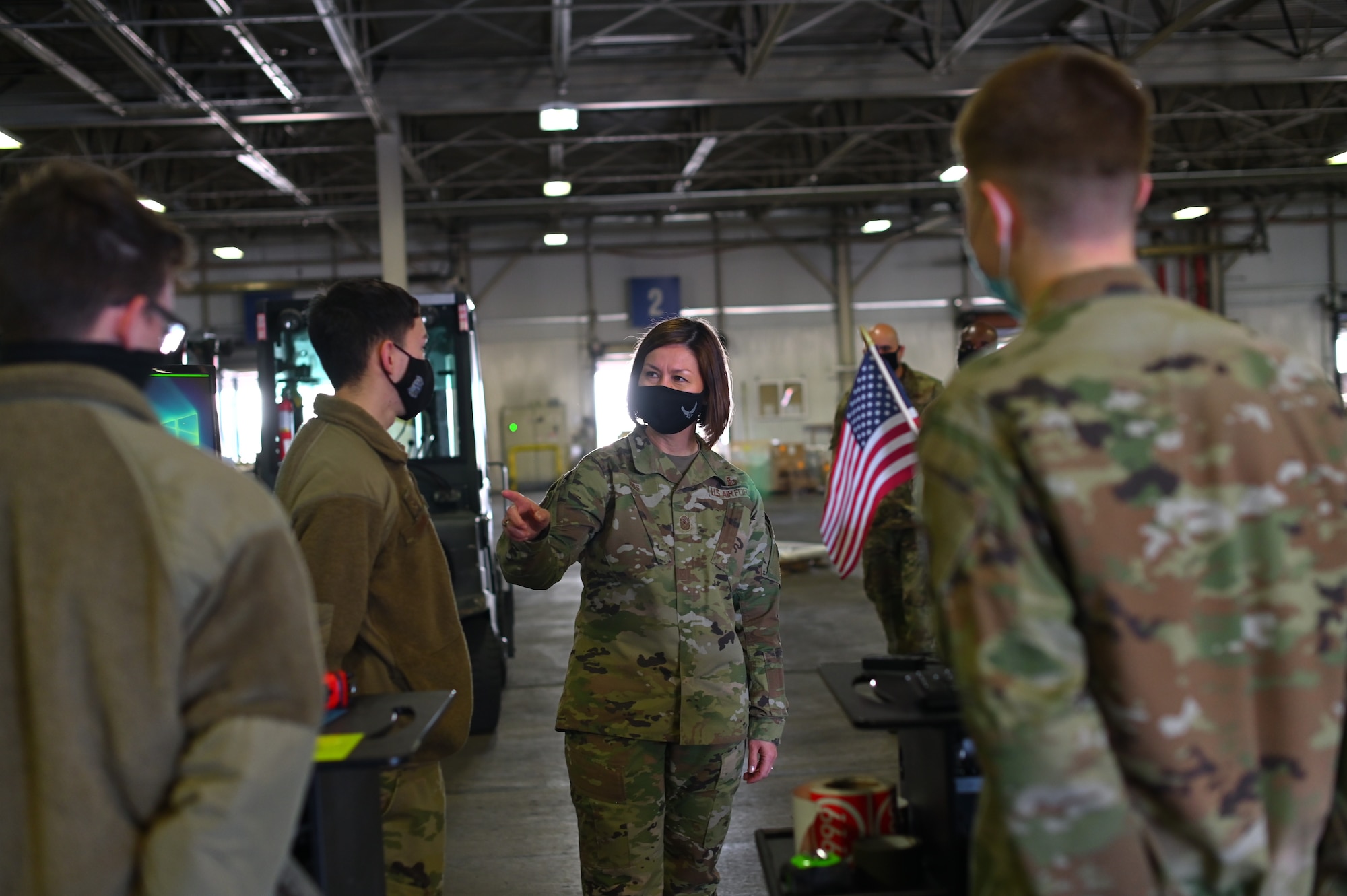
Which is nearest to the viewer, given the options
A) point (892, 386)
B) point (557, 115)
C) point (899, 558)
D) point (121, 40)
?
point (892, 386)

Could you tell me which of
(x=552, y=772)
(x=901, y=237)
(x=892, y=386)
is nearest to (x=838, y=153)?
(x=901, y=237)

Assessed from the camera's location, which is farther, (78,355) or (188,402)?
(188,402)

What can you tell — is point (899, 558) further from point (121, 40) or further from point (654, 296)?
point (654, 296)

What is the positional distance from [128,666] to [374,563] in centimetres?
98

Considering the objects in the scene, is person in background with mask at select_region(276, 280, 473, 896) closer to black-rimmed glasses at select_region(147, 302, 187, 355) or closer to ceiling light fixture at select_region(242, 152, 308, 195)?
black-rimmed glasses at select_region(147, 302, 187, 355)

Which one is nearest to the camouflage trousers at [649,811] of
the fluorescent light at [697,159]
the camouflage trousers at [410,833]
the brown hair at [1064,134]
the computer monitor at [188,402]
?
the camouflage trousers at [410,833]

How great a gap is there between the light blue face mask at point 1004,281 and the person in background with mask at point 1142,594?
0.12 meters

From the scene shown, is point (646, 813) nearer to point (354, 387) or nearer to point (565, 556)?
point (565, 556)

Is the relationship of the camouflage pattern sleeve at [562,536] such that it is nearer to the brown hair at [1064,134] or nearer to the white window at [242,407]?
the brown hair at [1064,134]

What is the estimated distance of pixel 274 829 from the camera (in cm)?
116

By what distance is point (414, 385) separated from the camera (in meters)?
2.32

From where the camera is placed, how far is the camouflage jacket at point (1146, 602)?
106 cm

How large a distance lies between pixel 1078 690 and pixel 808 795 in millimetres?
635

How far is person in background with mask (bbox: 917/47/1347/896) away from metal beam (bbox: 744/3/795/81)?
7.60 m
